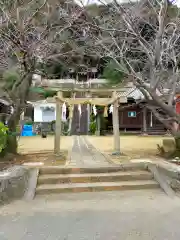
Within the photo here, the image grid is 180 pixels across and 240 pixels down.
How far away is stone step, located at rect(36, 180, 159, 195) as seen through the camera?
5.21 metres

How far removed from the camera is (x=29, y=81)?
8.05 meters

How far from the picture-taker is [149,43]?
833 cm

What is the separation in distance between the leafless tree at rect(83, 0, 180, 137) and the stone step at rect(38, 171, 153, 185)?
2.19 metres

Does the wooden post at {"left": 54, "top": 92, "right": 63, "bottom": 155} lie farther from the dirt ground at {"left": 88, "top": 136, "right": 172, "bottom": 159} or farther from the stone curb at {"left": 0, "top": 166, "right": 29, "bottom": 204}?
the stone curb at {"left": 0, "top": 166, "right": 29, "bottom": 204}

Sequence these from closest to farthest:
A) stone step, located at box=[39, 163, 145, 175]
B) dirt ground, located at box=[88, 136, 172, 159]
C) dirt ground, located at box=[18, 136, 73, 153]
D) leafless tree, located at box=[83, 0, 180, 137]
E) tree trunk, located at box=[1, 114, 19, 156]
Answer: stone step, located at box=[39, 163, 145, 175] < leafless tree, located at box=[83, 0, 180, 137] < tree trunk, located at box=[1, 114, 19, 156] < dirt ground, located at box=[88, 136, 172, 159] < dirt ground, located at box=[18, 136, 73, 153]

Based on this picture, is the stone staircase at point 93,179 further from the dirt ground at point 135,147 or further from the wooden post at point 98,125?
the wooden post at point 98,125

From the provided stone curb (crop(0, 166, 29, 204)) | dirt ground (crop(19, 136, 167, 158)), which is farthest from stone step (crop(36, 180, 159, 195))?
dirt ground (crop(19, 136, 167, 158))

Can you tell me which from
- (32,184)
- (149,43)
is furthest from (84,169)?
(149,43)

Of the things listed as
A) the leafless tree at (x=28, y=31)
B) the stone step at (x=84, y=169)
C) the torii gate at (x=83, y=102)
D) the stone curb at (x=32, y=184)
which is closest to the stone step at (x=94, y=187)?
the stone curb at (x=32, y=184)

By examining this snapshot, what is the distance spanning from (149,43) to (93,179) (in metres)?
5.02

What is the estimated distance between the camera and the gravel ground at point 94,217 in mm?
3414

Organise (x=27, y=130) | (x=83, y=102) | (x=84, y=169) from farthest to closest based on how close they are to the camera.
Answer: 1. (x=27, y=130)
2. (x=83, y=102)
3. (x=84, y=169)

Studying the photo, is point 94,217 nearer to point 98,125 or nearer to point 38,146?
point 38,146

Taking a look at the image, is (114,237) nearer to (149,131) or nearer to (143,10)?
(143,10)
